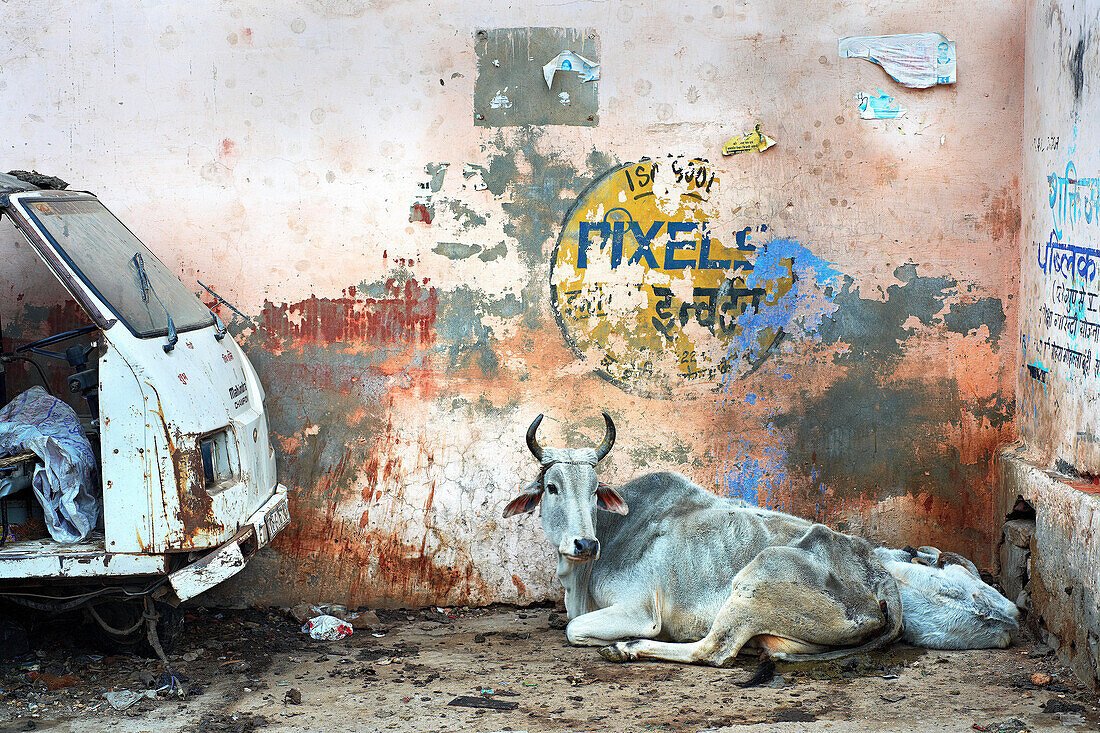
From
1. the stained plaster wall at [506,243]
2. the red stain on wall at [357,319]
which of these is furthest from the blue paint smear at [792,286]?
the red stain on wall at [357,319]

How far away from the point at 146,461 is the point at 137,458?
0.14ft

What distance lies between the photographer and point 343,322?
630 cm

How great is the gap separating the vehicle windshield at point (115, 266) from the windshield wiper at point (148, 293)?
1 cm

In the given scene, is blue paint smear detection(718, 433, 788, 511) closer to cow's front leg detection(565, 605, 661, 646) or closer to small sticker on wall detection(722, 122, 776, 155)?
cow's front leg detection(565, 605, 661, 646)

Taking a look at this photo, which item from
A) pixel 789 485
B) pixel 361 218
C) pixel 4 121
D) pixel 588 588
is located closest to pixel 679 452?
pixel 789 485

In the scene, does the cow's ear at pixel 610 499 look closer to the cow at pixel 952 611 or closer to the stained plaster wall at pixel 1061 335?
the cow at pixel 952 611

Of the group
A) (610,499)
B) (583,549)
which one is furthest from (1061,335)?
(583,549)

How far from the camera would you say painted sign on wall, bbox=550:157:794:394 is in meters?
6.34

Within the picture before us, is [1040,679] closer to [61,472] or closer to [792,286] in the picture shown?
[792,286]

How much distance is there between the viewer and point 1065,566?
520cm

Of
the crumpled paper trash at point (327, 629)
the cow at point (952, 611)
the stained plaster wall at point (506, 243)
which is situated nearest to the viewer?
the cow at point (952, 611)

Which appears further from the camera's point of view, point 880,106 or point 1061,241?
point 880,106

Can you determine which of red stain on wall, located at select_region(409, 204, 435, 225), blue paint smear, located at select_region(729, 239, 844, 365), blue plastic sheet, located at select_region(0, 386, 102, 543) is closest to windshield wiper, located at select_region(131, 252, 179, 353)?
blue plastic sheet, located at select_region(0, 386, 102, 543)

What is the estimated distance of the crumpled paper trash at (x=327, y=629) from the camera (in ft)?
19.2
